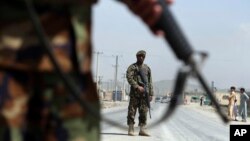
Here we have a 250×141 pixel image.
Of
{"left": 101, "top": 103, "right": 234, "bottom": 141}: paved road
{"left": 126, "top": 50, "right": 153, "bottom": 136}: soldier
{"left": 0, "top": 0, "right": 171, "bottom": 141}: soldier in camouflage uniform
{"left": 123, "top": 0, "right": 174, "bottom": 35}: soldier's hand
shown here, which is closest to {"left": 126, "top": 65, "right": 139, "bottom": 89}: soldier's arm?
{"left": 126, "top": 50, "right": 153, "bottom": 136}: soldier

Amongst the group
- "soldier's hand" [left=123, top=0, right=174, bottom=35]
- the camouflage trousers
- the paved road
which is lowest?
the paved road

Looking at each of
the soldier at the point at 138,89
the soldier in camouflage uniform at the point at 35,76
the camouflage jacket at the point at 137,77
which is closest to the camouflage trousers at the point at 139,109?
the soldier at the point at 138,89

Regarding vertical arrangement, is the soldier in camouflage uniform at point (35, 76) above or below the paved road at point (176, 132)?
above

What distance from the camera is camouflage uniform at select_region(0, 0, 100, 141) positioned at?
6.54 feet

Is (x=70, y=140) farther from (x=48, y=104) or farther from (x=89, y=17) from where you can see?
(x=89, y=17)

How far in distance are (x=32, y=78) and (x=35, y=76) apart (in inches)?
0.5

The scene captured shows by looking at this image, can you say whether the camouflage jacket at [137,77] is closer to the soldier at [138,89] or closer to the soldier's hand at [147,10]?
the soldier at [138,89]

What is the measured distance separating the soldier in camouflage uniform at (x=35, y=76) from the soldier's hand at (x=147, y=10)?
9.4 inches

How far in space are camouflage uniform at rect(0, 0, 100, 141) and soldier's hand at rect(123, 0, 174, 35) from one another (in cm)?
26

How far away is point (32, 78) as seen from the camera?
200 centimetres

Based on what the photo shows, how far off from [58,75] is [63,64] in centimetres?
5

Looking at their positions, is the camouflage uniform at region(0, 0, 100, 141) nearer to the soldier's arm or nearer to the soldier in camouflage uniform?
the soldier in camouflage uniform

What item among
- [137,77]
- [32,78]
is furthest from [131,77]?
[32,78]

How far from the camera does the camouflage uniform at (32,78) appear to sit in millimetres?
1992
